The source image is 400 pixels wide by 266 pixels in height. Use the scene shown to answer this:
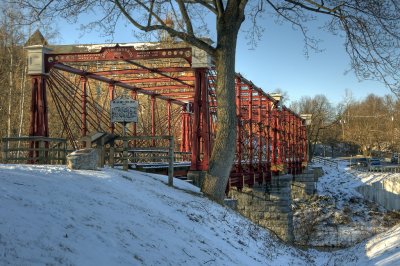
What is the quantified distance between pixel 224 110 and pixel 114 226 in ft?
22.4

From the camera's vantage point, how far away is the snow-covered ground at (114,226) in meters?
5.07

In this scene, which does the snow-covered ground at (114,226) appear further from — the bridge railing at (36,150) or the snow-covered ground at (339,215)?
the snow-covered ground at (339,215)

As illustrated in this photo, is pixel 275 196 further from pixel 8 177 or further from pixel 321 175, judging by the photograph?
pixel 321 175

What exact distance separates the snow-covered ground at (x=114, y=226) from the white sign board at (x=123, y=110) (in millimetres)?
2593

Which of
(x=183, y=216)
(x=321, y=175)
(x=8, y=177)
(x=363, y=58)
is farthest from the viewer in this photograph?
(x=321, y=175)

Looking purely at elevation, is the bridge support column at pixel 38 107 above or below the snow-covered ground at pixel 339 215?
above

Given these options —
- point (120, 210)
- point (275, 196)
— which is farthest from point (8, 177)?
point (275, 196)

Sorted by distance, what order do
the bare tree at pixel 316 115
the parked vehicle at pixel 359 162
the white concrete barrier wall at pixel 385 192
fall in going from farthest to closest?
the bare tree at pixel 316 115 < the parked vehicle at pixel 359 162 < the white concrete barrier wall at pixel 385 192

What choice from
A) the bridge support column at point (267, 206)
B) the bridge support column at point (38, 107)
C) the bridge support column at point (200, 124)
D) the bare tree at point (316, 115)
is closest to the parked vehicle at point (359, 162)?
the bare tree at point (316, 115)

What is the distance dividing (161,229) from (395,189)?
40752 mm

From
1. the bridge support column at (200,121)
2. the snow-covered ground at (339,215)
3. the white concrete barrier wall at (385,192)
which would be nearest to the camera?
the bridge support column at (200,121)

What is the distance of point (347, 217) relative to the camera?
36.8 metres

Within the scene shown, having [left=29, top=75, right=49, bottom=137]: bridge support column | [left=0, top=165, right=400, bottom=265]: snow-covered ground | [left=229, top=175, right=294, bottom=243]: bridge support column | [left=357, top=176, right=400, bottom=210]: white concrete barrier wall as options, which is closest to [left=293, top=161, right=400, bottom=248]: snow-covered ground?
[left=357, top=176, right=400, bottom=210]: white concrete barrier wall

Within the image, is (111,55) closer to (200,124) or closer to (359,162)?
(200,124)
